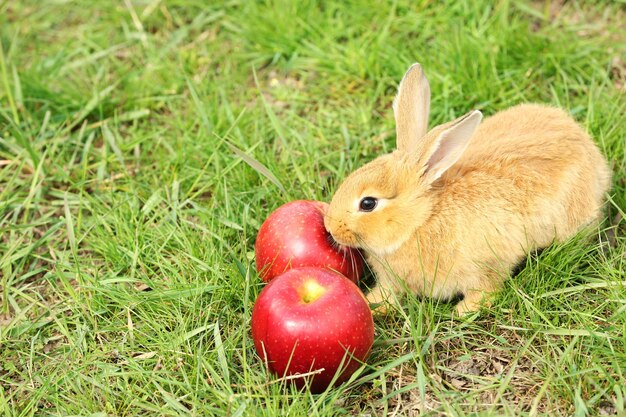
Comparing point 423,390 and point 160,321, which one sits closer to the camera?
point 423,390

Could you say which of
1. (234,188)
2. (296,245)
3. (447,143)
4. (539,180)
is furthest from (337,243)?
(539,180)

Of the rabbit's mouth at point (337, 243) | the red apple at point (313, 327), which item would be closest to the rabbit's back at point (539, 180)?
the rabbit's mouth at point (337, 243)

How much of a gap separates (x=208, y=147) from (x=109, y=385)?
5.95 ft

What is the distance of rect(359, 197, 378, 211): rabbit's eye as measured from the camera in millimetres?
4078

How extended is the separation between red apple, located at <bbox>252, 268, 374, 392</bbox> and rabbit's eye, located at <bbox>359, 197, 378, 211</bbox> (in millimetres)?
522

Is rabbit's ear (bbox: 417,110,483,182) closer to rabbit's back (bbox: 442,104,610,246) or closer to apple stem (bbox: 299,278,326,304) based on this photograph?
rabbit's back (bbox: 442,104,610,246)

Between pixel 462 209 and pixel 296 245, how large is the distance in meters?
0.90

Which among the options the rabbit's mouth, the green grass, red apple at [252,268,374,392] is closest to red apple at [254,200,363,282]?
the rabbit's mouth

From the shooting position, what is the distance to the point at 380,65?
554 cm

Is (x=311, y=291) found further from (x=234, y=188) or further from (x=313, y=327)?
(x=234, y=188)

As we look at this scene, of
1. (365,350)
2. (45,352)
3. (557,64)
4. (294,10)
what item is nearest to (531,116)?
(557,64)

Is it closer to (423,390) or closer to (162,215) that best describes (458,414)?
(423,390)

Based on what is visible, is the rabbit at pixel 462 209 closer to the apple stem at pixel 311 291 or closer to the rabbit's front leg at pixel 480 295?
the rabbit's front leg at pixel 480 295

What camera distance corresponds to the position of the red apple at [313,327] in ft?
11.4
